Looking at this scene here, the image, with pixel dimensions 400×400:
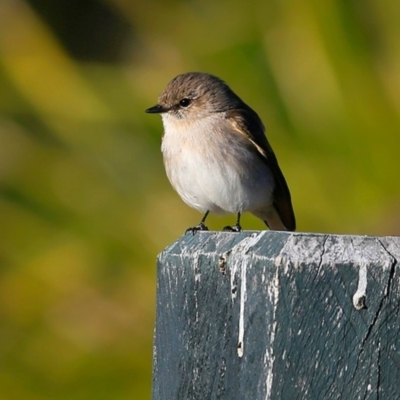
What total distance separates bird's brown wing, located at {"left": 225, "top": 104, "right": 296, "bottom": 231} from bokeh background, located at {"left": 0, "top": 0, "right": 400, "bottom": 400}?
0.27 ft

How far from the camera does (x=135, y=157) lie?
20.5 ft

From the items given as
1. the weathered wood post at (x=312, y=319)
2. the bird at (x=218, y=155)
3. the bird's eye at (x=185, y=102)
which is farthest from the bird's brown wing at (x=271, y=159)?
the weathered wood post at (x=312, y=319)

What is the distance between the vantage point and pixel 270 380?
2133mm

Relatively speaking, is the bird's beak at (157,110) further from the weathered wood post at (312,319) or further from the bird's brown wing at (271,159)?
the weathered wood post at (312,319)

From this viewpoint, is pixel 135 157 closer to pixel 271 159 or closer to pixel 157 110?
pixel 157 110

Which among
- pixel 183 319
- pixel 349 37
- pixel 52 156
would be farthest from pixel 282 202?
pixel 183 319

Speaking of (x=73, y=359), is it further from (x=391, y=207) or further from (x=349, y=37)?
(x=349, y=37)

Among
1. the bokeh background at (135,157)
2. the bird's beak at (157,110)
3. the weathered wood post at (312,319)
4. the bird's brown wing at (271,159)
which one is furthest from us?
the bird's beak at (157,110)

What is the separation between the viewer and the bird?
5.41 meters

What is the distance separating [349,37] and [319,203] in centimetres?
112

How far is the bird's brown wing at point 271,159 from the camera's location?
557cm

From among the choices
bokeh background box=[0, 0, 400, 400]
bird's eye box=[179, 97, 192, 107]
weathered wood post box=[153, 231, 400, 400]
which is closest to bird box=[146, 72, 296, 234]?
bird's eye box=[179, 97, 192, 107]

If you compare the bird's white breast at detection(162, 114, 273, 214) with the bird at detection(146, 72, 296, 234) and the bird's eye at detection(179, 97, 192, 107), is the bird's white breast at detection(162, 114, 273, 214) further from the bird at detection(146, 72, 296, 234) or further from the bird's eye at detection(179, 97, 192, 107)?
the bird's eye at detection(179, 97, 192, 107)

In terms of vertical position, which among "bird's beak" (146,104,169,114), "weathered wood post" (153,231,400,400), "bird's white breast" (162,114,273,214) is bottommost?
"weathered wood post" (153,231,400,400)
